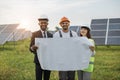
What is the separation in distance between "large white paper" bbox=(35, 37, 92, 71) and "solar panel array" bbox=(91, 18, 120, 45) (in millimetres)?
14657

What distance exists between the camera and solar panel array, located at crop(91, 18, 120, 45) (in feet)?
70.0

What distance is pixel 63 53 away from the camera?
6344mm

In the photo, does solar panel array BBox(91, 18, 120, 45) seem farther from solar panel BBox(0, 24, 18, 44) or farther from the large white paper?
the large white paper

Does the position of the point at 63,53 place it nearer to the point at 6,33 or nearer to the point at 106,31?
the point at 106,31

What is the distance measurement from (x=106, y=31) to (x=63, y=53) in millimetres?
16670

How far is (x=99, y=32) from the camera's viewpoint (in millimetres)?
22844

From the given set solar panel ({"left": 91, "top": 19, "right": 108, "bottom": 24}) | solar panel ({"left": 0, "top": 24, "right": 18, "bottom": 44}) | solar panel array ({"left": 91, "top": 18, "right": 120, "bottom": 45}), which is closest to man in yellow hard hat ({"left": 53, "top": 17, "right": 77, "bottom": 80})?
solar panel array ({"left": 91, "top": 18, "right": 120, "bottom": 45})

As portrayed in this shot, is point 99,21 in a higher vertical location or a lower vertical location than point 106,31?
higher

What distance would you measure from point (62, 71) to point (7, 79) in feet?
10.9

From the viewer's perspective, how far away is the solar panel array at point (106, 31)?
21328mm

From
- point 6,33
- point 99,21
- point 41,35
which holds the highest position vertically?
point 41,35

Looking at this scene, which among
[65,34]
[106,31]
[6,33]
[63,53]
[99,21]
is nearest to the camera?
[63,53]

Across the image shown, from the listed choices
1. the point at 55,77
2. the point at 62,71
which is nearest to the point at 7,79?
the point at 55,77

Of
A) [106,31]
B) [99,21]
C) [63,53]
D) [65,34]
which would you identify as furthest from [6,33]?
[63,53]
